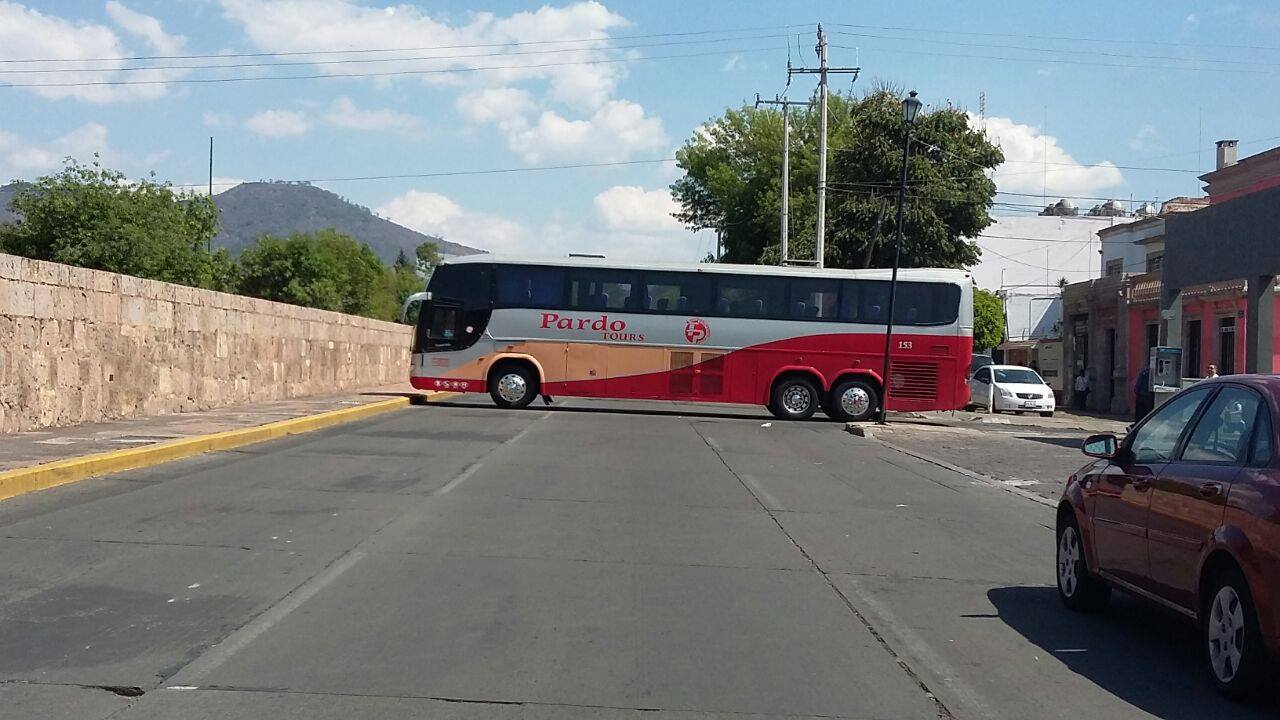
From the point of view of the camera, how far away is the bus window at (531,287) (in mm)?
29188

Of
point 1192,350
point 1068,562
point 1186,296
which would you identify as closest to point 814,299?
point 1186,296

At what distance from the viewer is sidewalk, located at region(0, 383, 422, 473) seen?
13469 mm

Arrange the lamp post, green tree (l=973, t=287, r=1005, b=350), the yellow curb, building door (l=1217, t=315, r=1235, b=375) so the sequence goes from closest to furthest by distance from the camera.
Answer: the yellow curb, the lamp post, building door (l=1217, t=315, r=1235, b=375), green tree (l=973, t=287, r=1005, b=350)

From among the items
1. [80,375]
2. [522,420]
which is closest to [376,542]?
[80,375]

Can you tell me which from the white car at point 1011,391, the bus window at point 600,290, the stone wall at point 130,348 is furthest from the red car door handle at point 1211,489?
the white car at point 1011,391

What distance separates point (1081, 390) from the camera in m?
46.6

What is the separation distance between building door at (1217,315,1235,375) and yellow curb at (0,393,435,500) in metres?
27.3

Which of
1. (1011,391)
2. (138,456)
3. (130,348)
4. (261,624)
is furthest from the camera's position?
(1011,391)

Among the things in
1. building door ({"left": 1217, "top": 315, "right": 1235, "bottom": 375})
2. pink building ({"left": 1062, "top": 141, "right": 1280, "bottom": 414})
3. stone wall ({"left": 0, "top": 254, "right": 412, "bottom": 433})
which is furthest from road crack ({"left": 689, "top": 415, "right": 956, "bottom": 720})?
building door ({"left": 1217, "top": 315, "right": 1235, "bottom": 375})

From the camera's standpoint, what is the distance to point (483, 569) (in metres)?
8.66

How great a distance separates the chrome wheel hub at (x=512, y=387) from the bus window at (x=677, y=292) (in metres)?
3.65

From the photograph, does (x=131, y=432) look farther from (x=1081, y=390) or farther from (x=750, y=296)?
(x=1081, y=390)

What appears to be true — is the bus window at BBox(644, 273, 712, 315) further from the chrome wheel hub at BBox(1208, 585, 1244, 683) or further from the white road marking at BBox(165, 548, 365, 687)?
the chrome wheel hub at BBox(1208, 585, 1244, 683)

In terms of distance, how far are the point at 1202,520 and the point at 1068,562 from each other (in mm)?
2146
